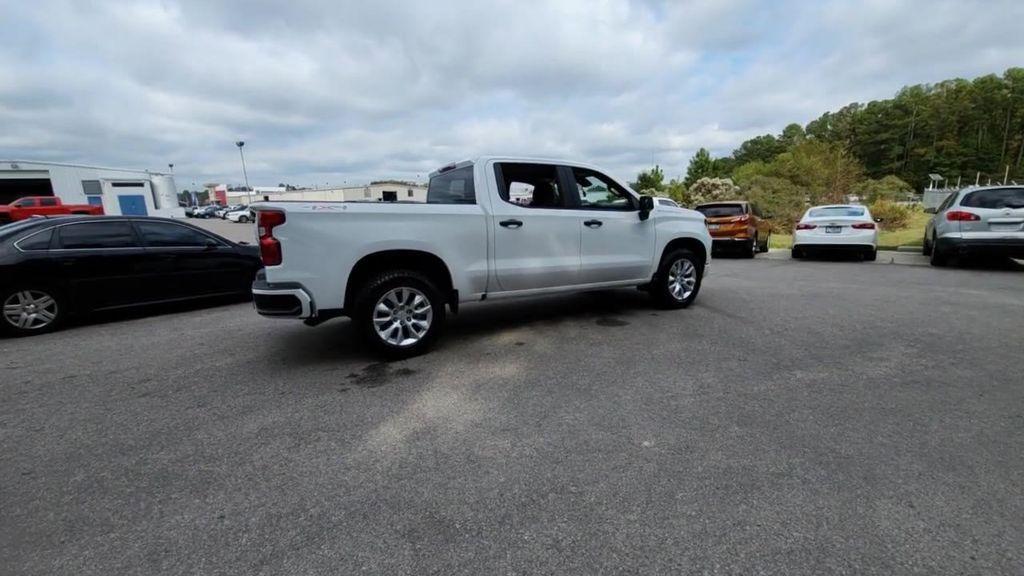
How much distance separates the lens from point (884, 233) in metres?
16.9

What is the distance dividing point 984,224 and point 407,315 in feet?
35.3

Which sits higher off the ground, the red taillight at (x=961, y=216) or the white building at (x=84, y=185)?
the white building at (x=84, y=185)

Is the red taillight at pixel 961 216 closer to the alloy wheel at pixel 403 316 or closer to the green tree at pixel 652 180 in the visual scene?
the alloy wheel at pixel 403 316

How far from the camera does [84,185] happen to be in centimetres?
3556

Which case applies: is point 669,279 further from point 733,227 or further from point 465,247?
point 733,227

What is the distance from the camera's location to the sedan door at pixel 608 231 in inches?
207

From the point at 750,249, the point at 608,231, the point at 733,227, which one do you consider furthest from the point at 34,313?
the point at 750,249

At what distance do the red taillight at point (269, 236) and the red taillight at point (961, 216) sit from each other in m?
11.7

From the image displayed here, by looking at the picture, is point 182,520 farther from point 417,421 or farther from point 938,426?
point 938,426

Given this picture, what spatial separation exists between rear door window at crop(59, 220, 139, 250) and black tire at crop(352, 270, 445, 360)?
4.25 m

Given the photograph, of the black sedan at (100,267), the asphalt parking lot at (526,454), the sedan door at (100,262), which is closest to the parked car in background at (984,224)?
the asphalt parking lot at (526,454)

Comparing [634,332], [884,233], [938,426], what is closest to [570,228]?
[634,332]

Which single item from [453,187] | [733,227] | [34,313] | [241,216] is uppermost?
[453,187]

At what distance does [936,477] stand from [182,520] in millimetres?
3792
